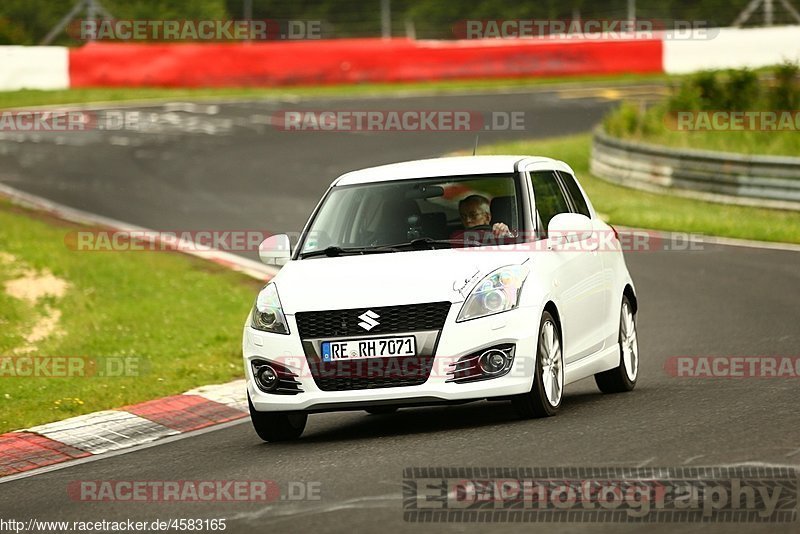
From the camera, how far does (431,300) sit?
9.13m

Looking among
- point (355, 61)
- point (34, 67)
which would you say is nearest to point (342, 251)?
point (34, 67)

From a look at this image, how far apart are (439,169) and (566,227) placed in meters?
1.11

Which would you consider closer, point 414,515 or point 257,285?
point 414,515

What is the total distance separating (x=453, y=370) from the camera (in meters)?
9.12

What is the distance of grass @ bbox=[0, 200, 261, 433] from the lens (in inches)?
482

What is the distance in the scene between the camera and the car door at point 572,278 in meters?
10.0

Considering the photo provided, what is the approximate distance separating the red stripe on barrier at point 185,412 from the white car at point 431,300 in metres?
1.30

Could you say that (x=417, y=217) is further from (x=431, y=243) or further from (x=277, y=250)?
(x=277, y=250)

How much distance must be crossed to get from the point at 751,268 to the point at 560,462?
420 inches

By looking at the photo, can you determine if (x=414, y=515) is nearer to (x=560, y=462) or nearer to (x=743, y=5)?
(x=560, y=462)

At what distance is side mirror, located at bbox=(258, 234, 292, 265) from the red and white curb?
1499mm

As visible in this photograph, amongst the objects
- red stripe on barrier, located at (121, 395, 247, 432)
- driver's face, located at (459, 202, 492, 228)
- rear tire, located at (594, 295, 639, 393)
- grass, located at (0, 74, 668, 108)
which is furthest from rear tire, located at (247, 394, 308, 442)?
grass, located at (0, 74, 668, 108)

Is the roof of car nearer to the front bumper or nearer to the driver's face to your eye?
the driver's face

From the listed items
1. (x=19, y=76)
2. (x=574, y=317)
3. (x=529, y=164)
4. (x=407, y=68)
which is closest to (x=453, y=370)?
(x=574, y=317)
